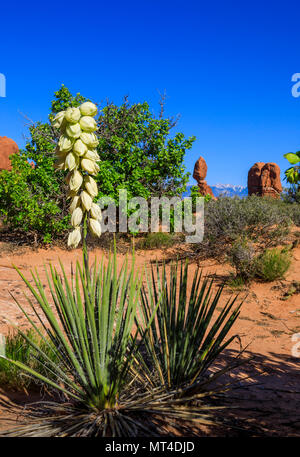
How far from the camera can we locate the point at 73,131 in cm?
173

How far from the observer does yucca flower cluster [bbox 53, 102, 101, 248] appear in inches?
68.6

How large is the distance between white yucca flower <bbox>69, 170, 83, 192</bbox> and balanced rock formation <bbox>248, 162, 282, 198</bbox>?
40.1 meters

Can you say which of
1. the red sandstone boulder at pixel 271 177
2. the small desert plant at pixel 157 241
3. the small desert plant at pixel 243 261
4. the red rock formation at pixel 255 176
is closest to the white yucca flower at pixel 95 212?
the small desert plant at pixel 243 261

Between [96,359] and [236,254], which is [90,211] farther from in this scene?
[236,254]

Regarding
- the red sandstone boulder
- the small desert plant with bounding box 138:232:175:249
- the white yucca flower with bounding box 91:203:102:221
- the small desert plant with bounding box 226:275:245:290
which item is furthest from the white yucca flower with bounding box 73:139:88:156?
the red sandstone boulder

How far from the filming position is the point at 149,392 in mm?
2078

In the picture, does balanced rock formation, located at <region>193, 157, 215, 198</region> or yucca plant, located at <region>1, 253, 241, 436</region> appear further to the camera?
balanced rock formation, located at <region>193, 157, 215, 198</region>

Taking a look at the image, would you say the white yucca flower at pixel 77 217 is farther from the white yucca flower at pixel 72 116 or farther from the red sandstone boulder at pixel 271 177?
the red sandstone boulder at pixel 271 177

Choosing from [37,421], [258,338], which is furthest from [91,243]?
[37,421]

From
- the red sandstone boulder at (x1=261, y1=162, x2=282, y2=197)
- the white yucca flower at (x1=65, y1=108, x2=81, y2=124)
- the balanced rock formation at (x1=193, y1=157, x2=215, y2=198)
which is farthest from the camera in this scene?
the balanced rock formation at (x1=193, y1=157, x2=215, y2=198)

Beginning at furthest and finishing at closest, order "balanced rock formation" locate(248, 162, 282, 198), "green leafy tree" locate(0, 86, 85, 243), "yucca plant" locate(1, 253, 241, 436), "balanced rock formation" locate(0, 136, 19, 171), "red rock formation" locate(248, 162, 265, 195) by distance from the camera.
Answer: "red rock formation" locate(248, 162, 265, 195) → "balanced rock formation" locate(248, 162, 282, 198) → "balanced rock formation" locate(0, 136, 19, 171) → "green leafy tree" locate(0, 86, 85, 243) → "yucca plant" locate(1, 253, 241, 436)

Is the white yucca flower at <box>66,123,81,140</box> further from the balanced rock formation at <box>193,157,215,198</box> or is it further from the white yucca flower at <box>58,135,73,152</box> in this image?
the balanced rock formation at <box>193,157,215,198</box>

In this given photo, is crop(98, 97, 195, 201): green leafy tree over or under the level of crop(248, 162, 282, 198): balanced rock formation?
under

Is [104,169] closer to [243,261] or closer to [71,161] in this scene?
[243,261]
